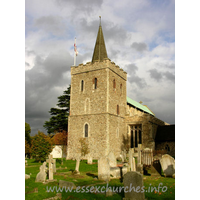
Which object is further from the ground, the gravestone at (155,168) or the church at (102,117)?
the church at (102,117)

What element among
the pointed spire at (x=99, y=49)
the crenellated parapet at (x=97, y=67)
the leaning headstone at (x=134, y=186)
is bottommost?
the leaning headstone at (x=134, y=186)

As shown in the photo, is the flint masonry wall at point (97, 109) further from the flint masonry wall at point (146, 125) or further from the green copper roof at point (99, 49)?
the green copper roof at point (99, 49)

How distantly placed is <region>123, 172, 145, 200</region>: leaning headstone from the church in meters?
16.8

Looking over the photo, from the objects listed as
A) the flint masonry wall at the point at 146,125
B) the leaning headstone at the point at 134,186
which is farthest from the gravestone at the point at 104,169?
the flint masonry wall at the point at 146,125

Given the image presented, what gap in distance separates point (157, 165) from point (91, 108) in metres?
14.9

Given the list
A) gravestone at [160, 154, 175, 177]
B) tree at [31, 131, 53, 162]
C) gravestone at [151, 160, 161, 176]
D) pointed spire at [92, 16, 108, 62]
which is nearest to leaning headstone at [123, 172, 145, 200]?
gravestone at [160, 154, 175, 177]

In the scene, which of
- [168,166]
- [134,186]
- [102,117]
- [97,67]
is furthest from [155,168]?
[97,67]

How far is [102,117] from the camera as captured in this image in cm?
2578

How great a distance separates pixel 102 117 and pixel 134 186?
18.2 metres

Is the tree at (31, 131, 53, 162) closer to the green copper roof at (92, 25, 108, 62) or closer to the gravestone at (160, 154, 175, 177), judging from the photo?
the gravestone at (160, 154, 175, 177)

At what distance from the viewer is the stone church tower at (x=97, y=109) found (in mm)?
25547

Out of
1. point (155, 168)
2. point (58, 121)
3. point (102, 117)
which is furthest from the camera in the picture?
point (58, 121)

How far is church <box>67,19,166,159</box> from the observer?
25.7m

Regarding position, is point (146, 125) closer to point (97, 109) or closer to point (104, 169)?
point (97, 109)
